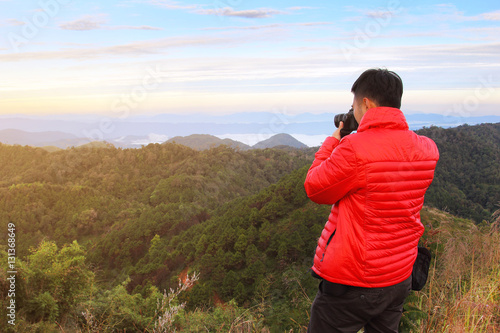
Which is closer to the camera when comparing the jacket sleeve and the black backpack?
the jacket sleeve

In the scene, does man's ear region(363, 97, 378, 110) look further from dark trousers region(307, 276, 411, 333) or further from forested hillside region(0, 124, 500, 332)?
forested hillside region(0, 124, 500, 332)

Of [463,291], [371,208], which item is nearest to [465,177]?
[463,291]

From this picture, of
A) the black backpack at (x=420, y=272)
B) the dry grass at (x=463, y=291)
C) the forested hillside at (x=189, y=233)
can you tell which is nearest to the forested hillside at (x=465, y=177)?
the forested hillside at (x=189, y=233)

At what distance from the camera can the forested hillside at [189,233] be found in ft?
14.0

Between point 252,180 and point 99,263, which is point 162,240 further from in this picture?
point 252,180

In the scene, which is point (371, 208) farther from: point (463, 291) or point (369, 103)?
point (463, 291)

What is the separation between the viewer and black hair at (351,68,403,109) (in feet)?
5.78

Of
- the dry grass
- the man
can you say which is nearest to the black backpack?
the man

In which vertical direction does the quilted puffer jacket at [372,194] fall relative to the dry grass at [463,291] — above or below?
above

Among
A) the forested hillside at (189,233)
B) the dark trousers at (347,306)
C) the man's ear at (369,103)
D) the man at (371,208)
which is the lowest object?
the forested hillside at (189,233)

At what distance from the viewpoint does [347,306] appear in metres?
1.71

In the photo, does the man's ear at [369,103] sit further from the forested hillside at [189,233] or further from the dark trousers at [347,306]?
the forested hillside at [189,233]

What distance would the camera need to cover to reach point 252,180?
29.3 m

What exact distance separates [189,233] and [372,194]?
1483 centimetres
